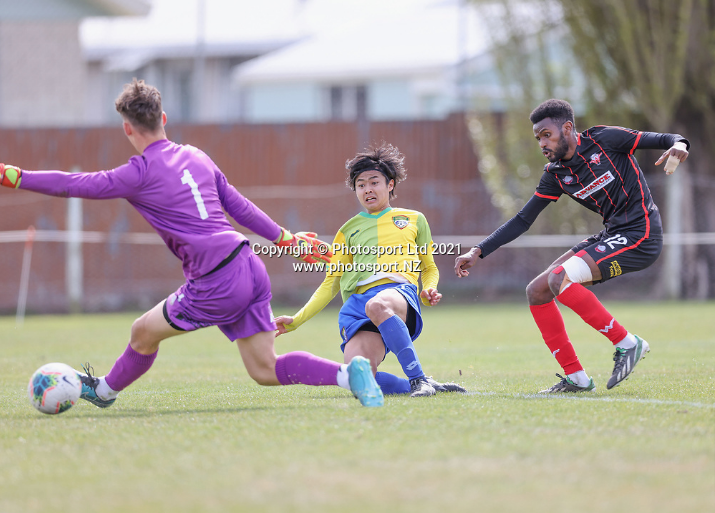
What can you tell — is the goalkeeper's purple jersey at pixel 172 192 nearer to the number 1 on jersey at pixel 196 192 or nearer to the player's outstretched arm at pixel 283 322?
the number 1 on jersey at pixel 196 192

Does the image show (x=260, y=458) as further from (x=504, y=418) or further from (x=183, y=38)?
(x=183, y=38)

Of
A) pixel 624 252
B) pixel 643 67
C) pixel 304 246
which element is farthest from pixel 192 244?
pixel 643 67

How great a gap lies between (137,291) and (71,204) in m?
1.94

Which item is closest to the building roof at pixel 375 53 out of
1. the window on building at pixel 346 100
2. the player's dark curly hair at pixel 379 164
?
the window on building at pixel 346 100

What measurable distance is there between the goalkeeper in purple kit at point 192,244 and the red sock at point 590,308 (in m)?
1.42

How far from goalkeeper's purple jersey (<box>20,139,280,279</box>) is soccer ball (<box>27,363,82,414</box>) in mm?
865

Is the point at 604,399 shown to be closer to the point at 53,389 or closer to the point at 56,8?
the point at 53,389

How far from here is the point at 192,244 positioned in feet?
14.1

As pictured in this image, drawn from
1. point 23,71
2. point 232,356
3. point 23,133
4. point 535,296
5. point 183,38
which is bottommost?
point 232,356

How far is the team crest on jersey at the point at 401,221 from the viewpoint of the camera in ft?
18.0

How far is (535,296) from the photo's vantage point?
207 inches

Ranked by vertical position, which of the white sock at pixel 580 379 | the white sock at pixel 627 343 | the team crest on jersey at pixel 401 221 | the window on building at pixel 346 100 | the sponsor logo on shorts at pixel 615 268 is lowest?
the white sock at pixel 580 379

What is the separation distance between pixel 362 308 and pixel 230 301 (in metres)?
1.23

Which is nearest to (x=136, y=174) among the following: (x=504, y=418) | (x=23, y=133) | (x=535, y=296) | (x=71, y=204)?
(x=504, y=418)
